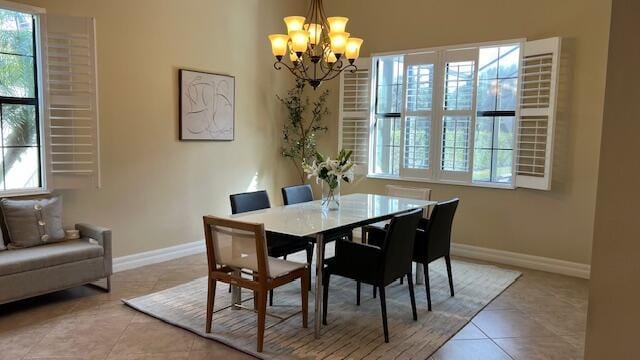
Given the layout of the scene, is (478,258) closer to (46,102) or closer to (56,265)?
(56,265)

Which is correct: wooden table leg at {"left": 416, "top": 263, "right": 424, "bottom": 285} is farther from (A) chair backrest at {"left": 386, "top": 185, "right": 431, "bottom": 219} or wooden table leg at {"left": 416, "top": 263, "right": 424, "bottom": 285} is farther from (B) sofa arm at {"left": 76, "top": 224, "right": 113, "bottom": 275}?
(B) sofa arm at {"left": 76, "top": 224, "right": 113, "bottom": 275}

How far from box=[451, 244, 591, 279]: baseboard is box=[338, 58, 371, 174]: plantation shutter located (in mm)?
1586

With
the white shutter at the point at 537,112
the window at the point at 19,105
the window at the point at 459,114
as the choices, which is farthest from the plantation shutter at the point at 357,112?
the window at the point at 19,105

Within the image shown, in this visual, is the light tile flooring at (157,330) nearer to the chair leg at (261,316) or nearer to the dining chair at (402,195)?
the chair leg at (261,316)

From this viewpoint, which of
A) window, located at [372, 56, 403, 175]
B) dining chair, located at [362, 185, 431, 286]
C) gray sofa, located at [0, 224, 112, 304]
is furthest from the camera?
window, located at [372, 56, 403, 175]

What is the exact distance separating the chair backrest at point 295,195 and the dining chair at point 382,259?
3.82 ft

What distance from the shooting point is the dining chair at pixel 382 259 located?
10.2 ft

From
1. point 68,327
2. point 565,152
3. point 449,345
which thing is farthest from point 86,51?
point 565,152

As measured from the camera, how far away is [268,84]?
20.1 ft

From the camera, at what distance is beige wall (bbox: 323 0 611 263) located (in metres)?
4.60

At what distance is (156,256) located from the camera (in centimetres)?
494

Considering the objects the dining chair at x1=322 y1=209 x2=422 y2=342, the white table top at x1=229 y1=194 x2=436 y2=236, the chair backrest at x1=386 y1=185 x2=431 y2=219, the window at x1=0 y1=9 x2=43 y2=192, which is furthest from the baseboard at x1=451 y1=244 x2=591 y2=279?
the window at x1=0 y1=9 x2=43 y2=192

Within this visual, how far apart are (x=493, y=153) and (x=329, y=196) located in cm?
230

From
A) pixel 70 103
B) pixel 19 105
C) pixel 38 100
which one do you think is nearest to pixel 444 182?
pixel 70 103
